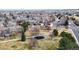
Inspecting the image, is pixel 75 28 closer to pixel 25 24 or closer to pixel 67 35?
pixel 67 35

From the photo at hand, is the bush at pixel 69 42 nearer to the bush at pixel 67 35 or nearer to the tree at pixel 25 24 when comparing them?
the bush at pixel 67 35

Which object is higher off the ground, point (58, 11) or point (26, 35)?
point (58, 11)

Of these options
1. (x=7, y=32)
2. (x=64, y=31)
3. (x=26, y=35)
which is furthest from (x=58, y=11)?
(x=7, y=32)

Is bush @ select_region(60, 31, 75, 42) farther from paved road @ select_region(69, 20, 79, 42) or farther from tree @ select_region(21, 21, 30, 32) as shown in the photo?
tree @ select_region(21, 21, 30, 32)

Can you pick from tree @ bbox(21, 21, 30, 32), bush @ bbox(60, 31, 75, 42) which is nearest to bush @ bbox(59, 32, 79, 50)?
bush @ bbox(60, 31, 75, 42)

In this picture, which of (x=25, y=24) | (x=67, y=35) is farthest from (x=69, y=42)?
(x=25, y=24)

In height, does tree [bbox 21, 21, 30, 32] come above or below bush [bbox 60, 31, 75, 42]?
above

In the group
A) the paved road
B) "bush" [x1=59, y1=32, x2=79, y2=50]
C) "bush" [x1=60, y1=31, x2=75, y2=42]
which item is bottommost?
"bush" [x1=59, y1=32, x2=79, y2=50]

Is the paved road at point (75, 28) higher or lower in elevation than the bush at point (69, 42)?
higher

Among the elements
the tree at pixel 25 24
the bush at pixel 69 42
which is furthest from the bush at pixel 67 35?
the tree at pixel 25 24

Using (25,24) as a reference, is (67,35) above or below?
below
